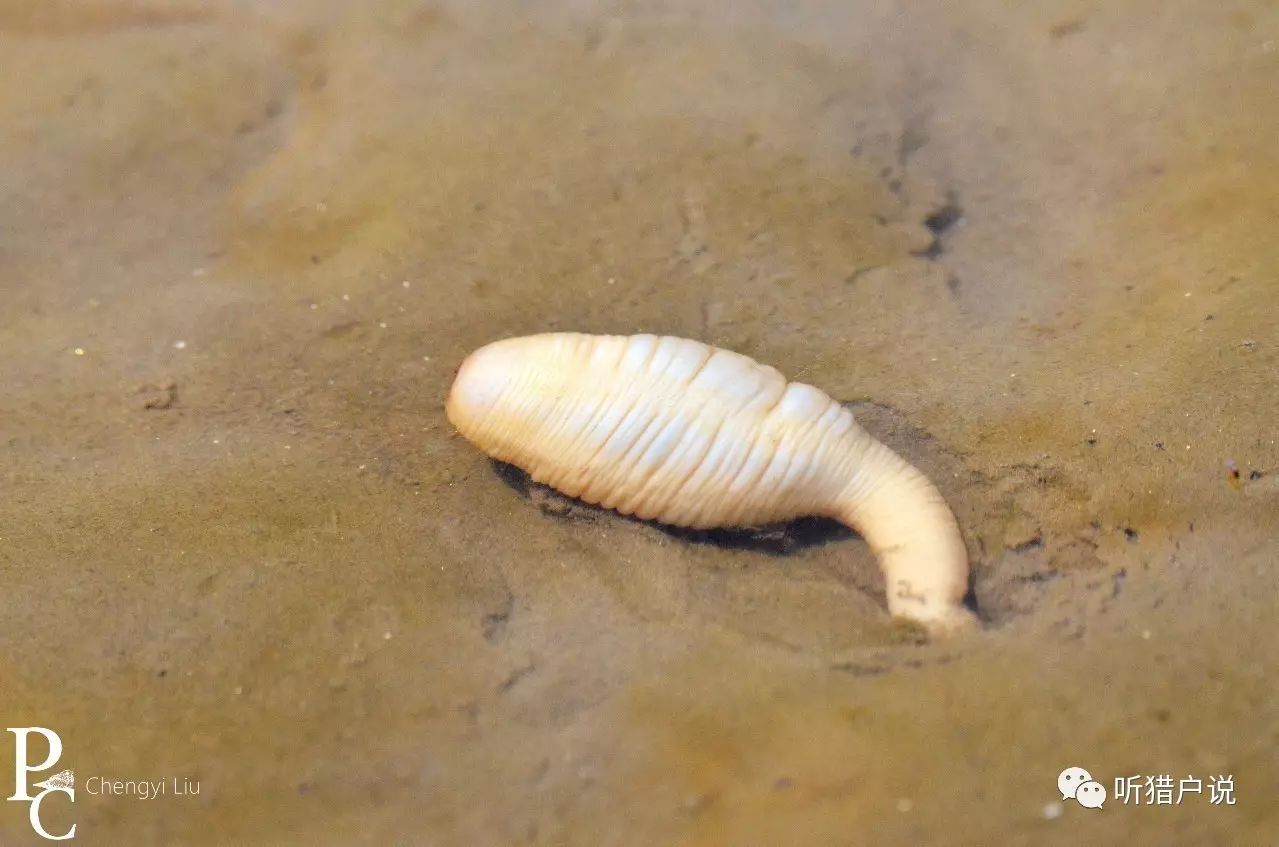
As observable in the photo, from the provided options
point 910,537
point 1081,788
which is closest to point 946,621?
point 910,537

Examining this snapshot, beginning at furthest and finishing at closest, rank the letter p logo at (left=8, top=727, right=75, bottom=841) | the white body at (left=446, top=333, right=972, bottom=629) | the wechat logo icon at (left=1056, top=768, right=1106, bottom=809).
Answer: the white body at (left=446, top=333, right=972, bottom=629) → the letter p logo at (left=8, top=727, right=75, bottom=841) → the wechat logo icon at (left=1056, top=768, right=1106, bottom=809)

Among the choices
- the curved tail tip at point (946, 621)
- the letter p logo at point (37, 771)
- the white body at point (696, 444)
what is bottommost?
the letter p logo at point (37, 771)

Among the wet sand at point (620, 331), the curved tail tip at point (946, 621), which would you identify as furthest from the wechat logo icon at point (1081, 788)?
the curved tail tip at point (946, 621)

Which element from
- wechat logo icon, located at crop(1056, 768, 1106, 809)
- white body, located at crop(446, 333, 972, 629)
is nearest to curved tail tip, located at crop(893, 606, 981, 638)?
white body, located at crop(446, 333, 972, 629)

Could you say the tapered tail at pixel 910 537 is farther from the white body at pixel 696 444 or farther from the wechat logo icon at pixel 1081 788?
the wechat logo icon at pixel 1081 788

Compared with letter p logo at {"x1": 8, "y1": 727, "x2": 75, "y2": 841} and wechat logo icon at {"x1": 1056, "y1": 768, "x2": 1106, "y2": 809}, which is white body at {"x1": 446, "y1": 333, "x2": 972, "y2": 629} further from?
letter p logo at {"x1": 8, "y1": 727, "x2": 75, "y2": 841}
